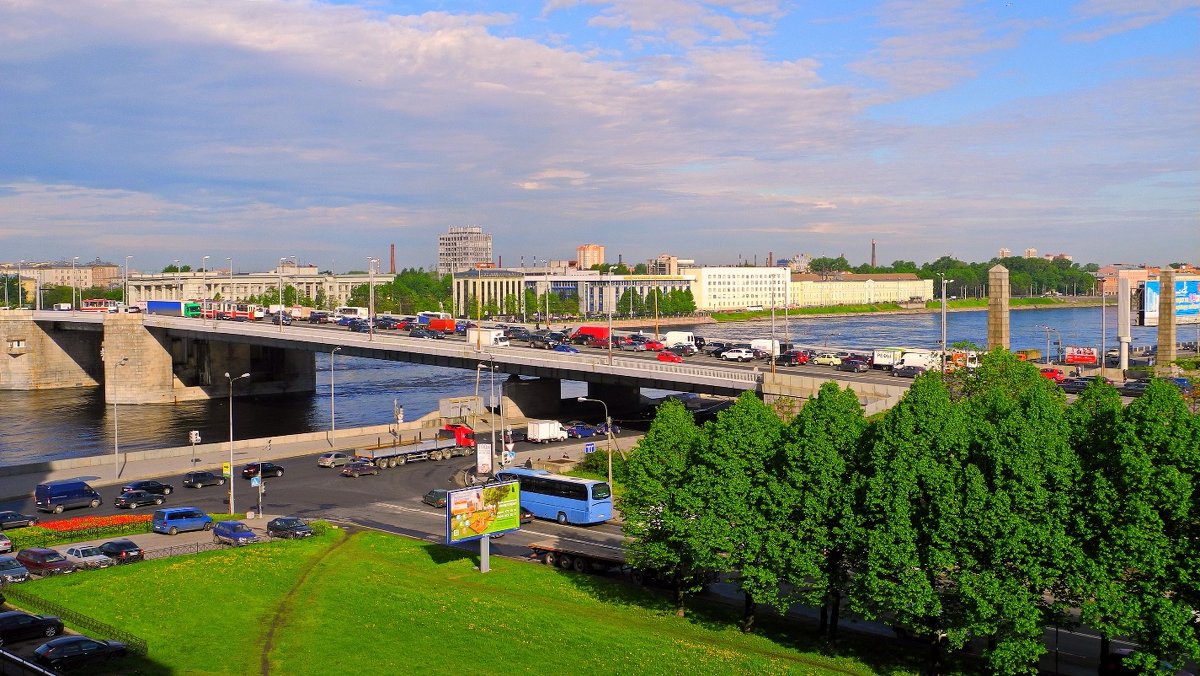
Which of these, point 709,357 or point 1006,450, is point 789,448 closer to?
point 1006,450

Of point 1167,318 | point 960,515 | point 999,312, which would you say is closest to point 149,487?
point 960,515

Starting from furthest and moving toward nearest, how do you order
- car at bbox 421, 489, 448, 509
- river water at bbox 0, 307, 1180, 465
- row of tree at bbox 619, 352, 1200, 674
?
river water at bbox 0, 307, 1180, 465, car at bbox 421, 489, 448, 509, row of tree at bbox 619, 352, 1200, 674

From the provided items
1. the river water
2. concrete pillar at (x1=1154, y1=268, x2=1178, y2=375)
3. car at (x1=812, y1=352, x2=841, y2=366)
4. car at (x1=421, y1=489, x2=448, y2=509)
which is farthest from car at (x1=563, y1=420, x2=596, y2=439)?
concrete pillar at (x1=1154, y1=268, x2=1178, y2=375)

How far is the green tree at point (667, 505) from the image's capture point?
29.0 m

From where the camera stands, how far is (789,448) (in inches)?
1080

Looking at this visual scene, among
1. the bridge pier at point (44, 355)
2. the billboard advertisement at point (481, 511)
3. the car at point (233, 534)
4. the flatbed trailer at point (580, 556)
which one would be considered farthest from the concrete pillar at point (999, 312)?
the bridge pier at point (44, 355)

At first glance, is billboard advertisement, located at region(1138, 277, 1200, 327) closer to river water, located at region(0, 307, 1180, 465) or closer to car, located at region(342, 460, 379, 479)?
river water, located at region(0, 307, 1180, 465)

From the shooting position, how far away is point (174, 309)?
121 m

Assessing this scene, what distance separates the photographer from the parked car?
71750mm

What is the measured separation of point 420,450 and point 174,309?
243ft

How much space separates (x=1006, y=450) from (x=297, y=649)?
1818 centimetres

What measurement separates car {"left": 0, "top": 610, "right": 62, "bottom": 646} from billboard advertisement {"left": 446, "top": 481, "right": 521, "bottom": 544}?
1150cm

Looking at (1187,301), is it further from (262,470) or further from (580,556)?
(262,470)

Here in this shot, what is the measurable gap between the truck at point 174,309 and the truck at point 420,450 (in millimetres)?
64672
